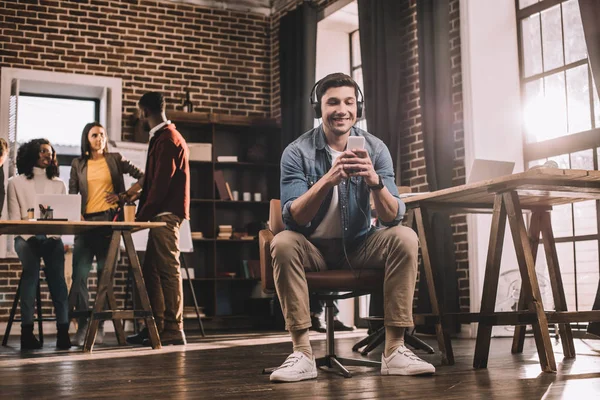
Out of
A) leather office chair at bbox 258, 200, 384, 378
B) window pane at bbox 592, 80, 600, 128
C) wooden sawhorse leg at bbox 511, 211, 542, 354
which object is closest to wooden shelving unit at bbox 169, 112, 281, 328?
window pane at bbox 592, 80, 600, 128

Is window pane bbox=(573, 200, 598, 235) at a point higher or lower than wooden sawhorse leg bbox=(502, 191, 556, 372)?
higher

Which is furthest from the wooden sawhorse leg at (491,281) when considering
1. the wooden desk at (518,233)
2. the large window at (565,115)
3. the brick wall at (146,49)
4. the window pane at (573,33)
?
the brick wall at (146,49)

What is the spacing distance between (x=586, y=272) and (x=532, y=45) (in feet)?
5.79

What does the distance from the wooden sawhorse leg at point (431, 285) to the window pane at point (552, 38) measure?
2.22 m

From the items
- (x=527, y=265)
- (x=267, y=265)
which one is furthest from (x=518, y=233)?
(x=267, y=265)

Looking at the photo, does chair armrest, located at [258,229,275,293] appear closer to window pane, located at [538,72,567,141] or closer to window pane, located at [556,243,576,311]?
window pane, located at [556,243,576,311]

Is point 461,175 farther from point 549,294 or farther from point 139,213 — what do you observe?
point 139,213

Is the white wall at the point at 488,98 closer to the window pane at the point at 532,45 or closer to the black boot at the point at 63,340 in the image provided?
the window pane at the point at 532,45

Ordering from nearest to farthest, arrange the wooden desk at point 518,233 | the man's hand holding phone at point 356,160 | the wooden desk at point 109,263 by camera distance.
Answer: the man's hand holding phone at point 356,160 → the wooden desk at point 518,233 → the wooden desk at point 109,263

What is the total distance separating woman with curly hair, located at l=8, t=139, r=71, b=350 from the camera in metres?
5.04

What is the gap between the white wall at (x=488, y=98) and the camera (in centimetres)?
547

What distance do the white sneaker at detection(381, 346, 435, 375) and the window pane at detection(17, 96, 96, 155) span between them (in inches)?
213

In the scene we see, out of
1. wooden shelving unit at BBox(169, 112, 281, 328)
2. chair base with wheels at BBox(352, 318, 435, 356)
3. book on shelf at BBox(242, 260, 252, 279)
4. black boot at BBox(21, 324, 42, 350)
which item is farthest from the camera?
book on shelf at BBox(242, 260, 252, 279)

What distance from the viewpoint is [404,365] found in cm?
291
